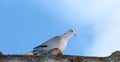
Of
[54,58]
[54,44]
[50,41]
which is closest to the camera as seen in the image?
[54,58]

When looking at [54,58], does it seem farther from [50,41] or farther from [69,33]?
[69,33]

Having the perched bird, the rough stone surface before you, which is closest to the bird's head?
the perched bird

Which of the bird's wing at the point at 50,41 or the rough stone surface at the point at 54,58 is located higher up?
the bird's wing at the point at 50,41

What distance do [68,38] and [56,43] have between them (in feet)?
3.28

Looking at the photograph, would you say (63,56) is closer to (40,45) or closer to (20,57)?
(20,57)

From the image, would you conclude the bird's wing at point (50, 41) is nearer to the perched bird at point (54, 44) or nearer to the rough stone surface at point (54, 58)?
the perched bird at point (54, 44)

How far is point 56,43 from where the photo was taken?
15625mm

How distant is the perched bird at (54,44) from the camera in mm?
14527

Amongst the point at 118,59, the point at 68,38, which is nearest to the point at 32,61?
the point at 118,59

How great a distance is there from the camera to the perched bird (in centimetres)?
1453

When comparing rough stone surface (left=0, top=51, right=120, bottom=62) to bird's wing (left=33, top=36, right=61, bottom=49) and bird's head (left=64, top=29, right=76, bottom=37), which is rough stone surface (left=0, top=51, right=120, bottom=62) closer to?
bird's wing (left=33, top=36, right=61, bottom=49)

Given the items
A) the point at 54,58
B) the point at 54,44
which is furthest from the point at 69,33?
the point at 54,58

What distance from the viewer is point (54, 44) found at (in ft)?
50.8

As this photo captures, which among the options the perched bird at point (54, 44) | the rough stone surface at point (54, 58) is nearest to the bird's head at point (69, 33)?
the perched bird at point (54, 44)
